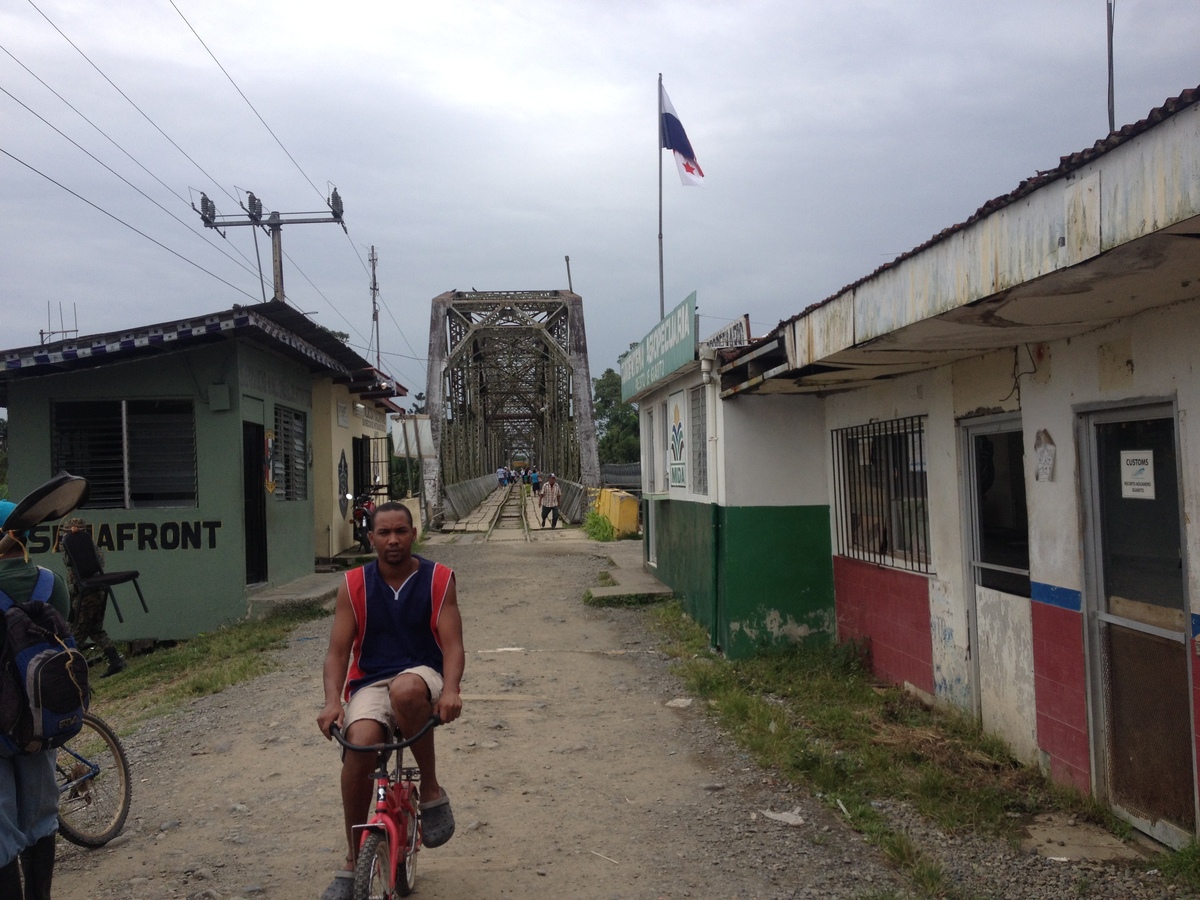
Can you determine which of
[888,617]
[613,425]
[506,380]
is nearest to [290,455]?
[888,617]

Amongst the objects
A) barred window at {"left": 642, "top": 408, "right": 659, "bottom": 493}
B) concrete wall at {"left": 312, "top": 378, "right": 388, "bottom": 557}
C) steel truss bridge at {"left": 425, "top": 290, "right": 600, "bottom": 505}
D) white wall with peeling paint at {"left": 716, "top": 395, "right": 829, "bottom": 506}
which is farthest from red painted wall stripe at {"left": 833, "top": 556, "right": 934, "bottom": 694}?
steel truss bridge at {"left": 425, "top": 290, "right": 600, "bottom": 505}

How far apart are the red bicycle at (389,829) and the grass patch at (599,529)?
17.7 meters

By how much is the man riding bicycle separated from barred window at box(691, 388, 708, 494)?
590cm

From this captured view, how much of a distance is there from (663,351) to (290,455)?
5.81m

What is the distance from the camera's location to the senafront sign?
8805 millimetres

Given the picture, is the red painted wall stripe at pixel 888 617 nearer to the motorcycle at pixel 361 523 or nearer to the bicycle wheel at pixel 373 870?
the bicycle wheel at pixel 373 870

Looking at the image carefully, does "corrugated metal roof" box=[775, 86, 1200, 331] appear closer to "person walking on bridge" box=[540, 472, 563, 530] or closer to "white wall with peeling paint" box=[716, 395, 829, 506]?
"white wall with peeling paint" box=[716, 395, 829, 506]

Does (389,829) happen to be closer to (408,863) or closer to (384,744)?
(384,744)

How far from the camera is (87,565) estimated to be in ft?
31.3

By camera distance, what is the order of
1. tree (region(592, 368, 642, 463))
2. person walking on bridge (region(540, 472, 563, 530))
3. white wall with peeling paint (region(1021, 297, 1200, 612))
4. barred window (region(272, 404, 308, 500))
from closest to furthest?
white wall with peeling paint (region(1021, 297, 1200, 612)) < barred window (region(272, 404, 308, 500)) < person walking on bridge (region(540, 472, 563, 530)) < tree (region(592, 368, 642, 463))

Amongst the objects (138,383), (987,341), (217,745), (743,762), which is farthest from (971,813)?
(138,383)

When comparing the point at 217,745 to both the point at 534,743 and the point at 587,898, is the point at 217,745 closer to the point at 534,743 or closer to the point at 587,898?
the point at 534,743

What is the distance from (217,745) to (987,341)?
5296 mm

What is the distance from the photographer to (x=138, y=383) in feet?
34.4
